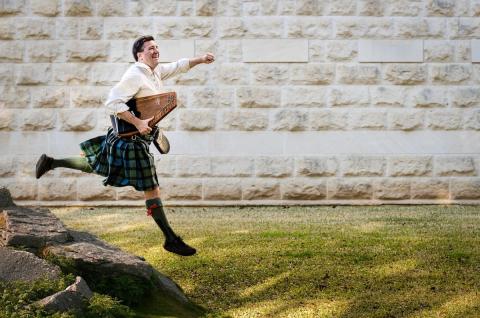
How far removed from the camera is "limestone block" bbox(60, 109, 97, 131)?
24.9 feet

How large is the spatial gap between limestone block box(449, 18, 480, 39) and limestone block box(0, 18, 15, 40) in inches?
188

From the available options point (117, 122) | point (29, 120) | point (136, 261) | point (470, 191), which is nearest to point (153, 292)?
point (136, 261)

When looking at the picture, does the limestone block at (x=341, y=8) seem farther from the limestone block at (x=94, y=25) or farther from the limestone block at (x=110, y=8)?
the limestone block at (x=94, y=25)

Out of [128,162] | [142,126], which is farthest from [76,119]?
[142,126]

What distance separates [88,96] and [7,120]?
91 centimetres

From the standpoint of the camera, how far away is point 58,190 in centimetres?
761

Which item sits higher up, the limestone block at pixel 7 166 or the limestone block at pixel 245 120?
the limestone block at pixel 245 120

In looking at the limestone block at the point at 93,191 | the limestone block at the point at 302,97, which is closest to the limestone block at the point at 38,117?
the limestone block at the point at 93,191

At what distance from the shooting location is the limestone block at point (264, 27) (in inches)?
298

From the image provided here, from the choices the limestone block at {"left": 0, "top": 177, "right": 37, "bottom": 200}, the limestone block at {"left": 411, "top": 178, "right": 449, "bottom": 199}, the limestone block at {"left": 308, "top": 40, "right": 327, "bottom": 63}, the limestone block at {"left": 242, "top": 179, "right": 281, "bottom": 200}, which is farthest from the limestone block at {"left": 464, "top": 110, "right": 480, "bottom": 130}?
the limestone block at {"left": 0, "top": 177, "right": 37, "bottom": 200}

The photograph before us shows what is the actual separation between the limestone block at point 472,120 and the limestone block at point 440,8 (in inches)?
43.0

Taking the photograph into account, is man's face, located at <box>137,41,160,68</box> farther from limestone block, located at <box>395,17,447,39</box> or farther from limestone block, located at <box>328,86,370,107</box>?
limestone block, located at <box>395,17,447,39</box>

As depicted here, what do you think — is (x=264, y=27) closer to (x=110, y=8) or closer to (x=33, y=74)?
(x=110, y=8)

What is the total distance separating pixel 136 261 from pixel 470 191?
15.8 feet
